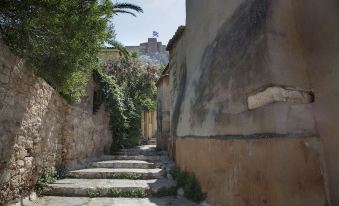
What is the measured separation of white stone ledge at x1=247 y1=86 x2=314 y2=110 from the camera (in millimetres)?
3490

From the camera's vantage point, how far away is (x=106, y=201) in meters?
5.38

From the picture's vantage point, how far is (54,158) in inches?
257

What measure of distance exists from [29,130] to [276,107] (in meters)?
4.07

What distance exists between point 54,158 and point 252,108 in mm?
4679

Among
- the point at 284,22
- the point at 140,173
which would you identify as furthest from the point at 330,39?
the point at 140,173

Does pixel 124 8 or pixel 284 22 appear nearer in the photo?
pixel 284 22

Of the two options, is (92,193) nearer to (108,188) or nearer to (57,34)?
(108,188)

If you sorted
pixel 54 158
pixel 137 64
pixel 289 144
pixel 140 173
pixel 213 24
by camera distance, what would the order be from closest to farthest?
pixel 289 144
pixel 213 24
pixel 54 158
pixel 140 173
pixel 137 64

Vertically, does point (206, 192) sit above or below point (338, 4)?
below

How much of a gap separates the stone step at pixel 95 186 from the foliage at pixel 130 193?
0.20ft

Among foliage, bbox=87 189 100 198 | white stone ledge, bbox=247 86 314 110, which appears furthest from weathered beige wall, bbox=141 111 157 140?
white stone ledge, bbox=247 86 314 110

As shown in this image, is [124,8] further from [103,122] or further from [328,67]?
[328,67]

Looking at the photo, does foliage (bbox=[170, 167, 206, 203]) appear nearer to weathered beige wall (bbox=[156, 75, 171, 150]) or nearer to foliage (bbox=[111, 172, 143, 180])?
foliage (bbox=[111, 172, 143, 180])

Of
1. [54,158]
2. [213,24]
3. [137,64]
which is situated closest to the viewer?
[213,24]
